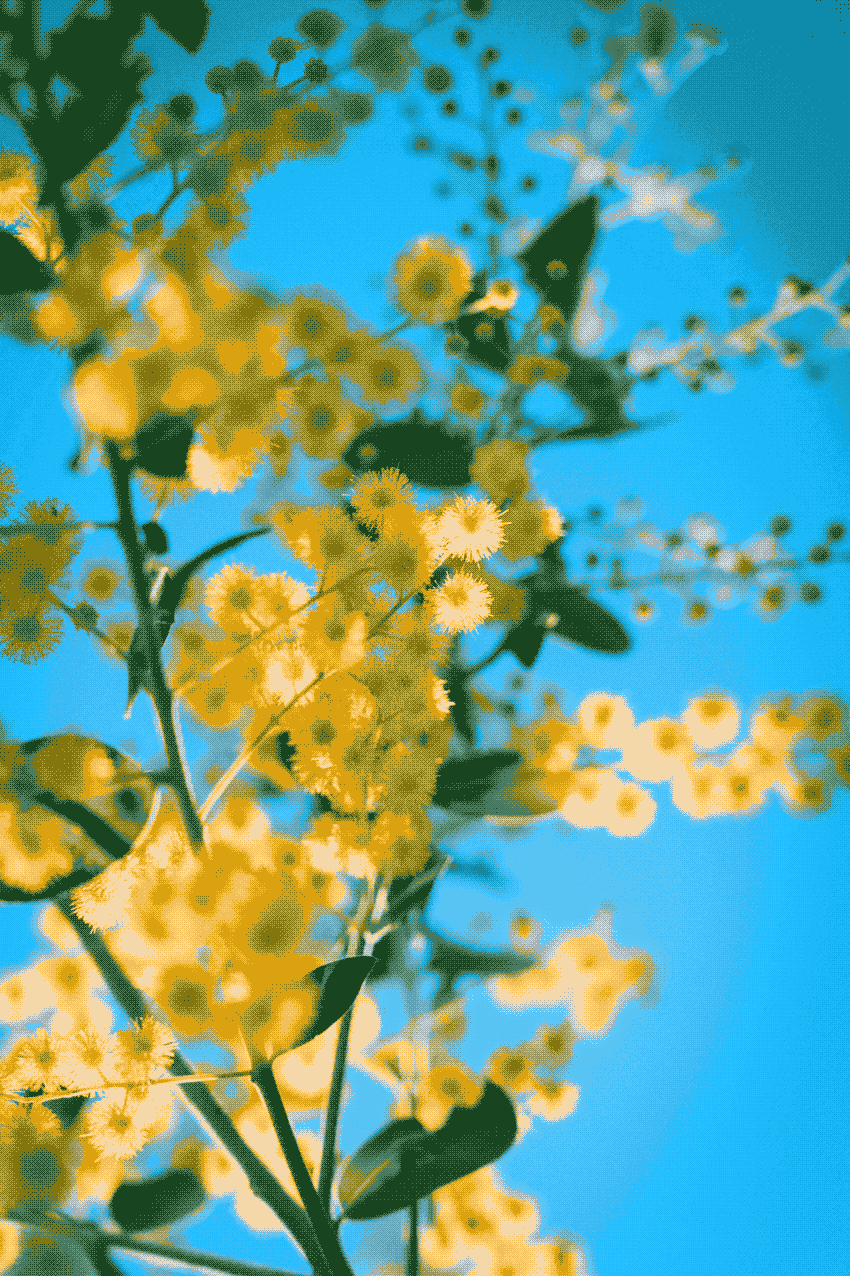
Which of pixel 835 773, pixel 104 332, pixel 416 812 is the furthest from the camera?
pixel 835 773

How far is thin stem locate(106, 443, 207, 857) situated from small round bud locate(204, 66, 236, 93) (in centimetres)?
26

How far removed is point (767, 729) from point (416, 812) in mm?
346

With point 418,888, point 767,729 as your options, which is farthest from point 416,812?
point 767,729

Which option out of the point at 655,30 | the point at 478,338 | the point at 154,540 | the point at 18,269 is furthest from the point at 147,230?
the point at 655,30

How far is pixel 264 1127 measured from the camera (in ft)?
2.17

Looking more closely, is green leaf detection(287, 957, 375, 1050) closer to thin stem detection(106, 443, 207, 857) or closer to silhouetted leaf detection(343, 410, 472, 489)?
thin stem detection(106, 443, 207, 857)

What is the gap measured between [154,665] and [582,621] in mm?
454

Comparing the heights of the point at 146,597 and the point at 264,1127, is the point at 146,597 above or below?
above

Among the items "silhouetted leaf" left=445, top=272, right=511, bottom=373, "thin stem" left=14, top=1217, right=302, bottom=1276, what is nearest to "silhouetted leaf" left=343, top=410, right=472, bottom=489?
"silhouetted leaf" left=445, top=272, right=511, bottom=373

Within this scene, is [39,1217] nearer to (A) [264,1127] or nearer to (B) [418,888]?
(A) [264,1127]

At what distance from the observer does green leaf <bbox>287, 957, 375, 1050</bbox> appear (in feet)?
1.43

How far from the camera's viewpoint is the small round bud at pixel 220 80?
481mm

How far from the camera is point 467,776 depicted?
0.67 m

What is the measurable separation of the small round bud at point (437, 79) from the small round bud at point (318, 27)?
23cm
